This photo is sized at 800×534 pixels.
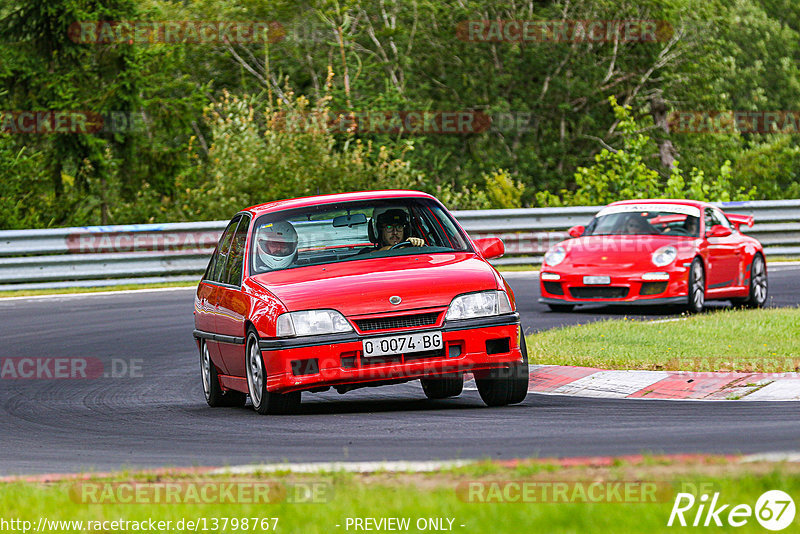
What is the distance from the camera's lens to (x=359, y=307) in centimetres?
867

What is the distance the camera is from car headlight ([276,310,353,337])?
8.68m

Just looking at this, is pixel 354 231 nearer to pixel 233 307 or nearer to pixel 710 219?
pixel 233 307

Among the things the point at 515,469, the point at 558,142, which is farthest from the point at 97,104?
the point at 515,469

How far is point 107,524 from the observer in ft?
17.2

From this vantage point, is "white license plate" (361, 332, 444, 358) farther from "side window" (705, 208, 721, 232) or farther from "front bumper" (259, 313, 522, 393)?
"side window" (705, 208, 721, 232)

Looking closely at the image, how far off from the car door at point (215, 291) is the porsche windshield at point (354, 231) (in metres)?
0.65

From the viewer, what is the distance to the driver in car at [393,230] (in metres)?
9.94

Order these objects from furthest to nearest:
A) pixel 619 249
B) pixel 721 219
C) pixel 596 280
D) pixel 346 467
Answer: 1. pixel 721 219
2. pixel 619 249
3. pixel 596 280
4. pixel 346 467

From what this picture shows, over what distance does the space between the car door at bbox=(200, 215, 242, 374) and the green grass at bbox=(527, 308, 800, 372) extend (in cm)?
286

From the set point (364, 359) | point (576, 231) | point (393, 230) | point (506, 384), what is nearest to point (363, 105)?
point (576, 231)

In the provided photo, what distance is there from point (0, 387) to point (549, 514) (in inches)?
308

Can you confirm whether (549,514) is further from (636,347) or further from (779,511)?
(636,347)

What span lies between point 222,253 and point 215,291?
51cm

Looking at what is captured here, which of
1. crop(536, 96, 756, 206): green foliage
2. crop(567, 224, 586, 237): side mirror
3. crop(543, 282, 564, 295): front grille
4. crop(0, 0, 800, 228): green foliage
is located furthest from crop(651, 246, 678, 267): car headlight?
crop(536, 96, 756, 206): green foliage
